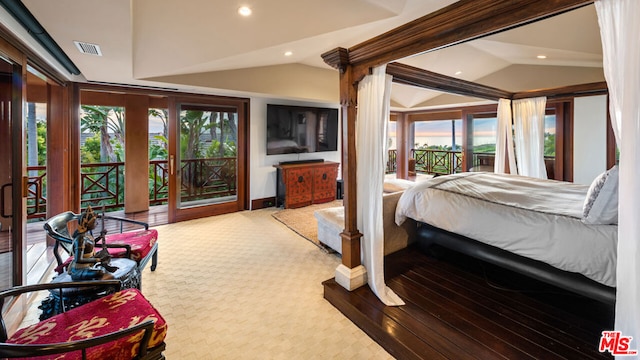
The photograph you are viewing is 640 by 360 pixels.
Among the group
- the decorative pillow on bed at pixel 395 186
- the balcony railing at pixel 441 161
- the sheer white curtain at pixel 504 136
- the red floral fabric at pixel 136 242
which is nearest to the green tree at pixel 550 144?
the sheer white curtain at pixel 504 136

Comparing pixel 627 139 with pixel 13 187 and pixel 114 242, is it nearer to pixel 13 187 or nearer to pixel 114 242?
pixel 114 242

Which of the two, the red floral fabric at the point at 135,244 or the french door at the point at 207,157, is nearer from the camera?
the red floral fabric at the point at 135,244

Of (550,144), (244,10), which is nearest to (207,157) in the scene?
(244,10)

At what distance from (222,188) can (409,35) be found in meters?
4.42

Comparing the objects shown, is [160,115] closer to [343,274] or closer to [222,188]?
[222,188]

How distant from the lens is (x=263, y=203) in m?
5.78

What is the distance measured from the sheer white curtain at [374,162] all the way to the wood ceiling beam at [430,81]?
0.25 m

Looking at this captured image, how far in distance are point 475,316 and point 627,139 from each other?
1438mm

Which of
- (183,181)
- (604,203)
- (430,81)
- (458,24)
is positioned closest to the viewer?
(458,24)

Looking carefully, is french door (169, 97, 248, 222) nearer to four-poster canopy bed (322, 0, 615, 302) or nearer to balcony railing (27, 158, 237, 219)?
balcony railing (27, 158, 237, 219)

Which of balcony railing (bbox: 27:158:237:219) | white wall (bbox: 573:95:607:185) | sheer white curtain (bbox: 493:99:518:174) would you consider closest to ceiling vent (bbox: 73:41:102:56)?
balcony railing (bbox: 27:158:237:219)

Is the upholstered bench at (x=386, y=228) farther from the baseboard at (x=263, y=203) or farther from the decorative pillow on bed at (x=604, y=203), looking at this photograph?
the baseboard at (x=263, y=203)

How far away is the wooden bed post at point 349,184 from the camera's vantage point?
Answer: 2455mm

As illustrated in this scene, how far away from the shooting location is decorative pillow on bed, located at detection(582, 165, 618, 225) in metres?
1.83
